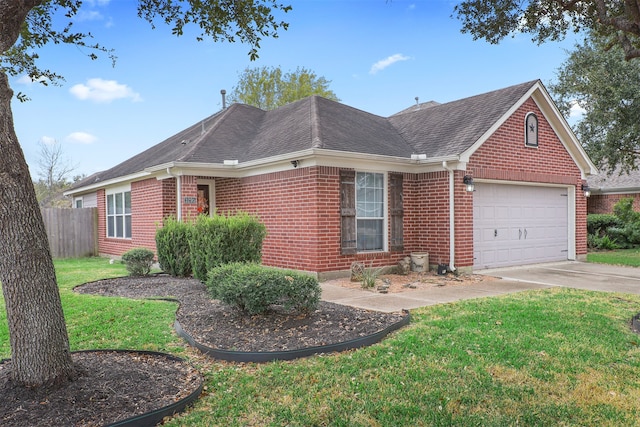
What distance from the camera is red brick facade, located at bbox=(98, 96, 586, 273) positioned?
10523 millimetres

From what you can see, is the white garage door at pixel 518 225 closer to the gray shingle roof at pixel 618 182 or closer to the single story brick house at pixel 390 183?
the single story brick house at pixel 390 183

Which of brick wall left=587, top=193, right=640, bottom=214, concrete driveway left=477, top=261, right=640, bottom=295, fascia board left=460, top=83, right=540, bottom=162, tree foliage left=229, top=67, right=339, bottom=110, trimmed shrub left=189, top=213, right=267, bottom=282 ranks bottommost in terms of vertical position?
concrete driveway left=477, top=261, right=640, bottom=295

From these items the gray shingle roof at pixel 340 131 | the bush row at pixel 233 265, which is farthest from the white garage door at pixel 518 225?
the bush row at pixel 233 265

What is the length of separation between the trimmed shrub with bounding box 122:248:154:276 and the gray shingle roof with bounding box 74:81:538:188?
2668 mm

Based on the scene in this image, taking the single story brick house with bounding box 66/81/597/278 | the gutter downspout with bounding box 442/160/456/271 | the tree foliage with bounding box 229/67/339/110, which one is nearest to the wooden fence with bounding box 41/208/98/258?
the single story brick house with bounding box 66/81/597/278

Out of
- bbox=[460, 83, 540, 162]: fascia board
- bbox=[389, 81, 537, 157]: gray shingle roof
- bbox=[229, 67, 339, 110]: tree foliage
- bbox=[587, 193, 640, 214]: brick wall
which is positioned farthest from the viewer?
bbox=[229, 67, 339, 110]: tree foliage

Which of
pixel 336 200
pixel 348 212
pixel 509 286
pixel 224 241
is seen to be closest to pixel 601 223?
pixel 509 286

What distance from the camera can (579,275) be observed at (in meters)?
11.4

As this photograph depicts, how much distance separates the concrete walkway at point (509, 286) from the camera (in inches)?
308

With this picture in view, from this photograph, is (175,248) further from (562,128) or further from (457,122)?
(562,128)

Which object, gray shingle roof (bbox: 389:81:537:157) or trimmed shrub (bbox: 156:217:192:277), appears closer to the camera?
trimmed shrub (bbox: 156:217:192:277)

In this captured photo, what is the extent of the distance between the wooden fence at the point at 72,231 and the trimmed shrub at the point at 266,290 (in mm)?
13498

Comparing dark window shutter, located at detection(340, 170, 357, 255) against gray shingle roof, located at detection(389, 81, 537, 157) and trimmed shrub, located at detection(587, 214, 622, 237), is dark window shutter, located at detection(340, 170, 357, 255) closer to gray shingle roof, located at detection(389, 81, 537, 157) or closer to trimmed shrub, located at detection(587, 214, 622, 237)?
gray shingle roof, located at detection(389, 81, 537, 157)

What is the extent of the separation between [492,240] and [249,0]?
8.73 metres
